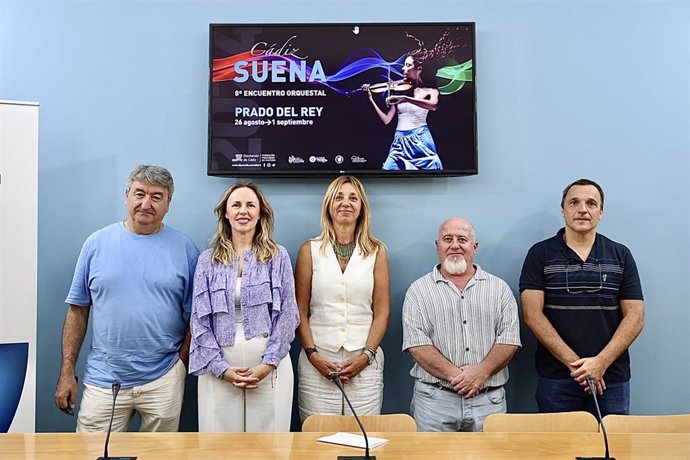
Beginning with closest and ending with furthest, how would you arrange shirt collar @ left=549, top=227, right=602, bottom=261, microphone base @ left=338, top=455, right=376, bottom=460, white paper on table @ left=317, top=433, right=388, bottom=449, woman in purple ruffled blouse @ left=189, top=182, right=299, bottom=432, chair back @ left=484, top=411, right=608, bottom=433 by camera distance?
microphone base @ left=338, top=455, right=376, bottom=460, white paper on table @ left=317, top=433, right=388, bottom=449, chair back @ left=484, top=411, right=608, bottom=433, woman in purple ruffled blouse @ left=189, top=182, right=299, bottom=432, shirt collar @ left=549, top=227, right=602, bottom=261

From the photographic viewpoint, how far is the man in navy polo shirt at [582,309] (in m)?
3.68

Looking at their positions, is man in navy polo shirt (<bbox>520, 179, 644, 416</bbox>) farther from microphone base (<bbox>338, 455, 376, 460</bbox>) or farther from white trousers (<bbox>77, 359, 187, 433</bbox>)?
white trousers (<bbox>77, 359, 187, 433</bbox>)

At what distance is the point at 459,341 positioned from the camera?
360 cm

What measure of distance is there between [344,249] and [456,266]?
624mm

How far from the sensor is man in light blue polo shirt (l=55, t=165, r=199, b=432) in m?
3.49

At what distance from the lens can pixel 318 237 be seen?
3.91 m

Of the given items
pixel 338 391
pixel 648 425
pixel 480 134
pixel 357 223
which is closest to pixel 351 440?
pixel 338 391

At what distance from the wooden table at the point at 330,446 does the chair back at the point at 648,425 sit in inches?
10.7

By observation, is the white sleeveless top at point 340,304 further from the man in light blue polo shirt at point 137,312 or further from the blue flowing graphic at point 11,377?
the blue flowing graphic at point 11,377

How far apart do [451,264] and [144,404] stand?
69.7 inches

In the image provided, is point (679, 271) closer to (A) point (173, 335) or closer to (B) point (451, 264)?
(B) point (451, 264)

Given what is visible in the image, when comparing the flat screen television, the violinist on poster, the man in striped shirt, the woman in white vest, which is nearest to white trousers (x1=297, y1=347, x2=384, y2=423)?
the woman in white vest

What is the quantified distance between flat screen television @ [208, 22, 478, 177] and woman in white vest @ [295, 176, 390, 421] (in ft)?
1.36

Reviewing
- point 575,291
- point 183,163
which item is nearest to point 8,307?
point 183,163
